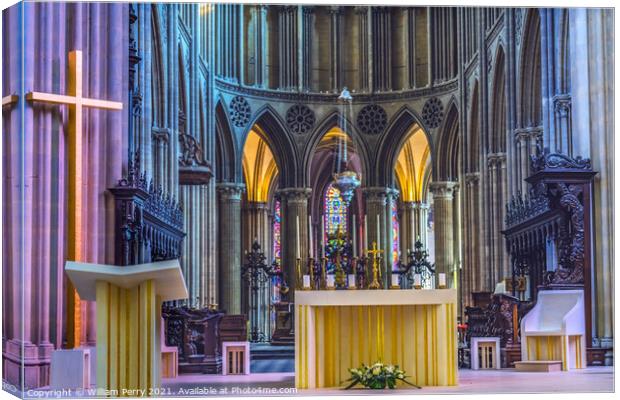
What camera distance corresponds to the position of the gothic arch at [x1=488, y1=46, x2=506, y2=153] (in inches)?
947

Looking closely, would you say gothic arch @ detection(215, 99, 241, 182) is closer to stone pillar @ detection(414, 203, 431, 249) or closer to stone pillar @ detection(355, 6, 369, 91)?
stone pillar @ detection(355, 6, 369, 91)

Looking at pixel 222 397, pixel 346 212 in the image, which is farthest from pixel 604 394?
pixel 346 212

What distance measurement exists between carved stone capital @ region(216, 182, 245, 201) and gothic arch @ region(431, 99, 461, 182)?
4.77 metres

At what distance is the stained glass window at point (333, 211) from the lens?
38750 millimetres

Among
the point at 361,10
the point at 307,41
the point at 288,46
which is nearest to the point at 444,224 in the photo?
the point at 361,10

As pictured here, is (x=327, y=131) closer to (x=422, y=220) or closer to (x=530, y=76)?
(x=530, y=76)

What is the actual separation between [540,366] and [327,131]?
11485mm

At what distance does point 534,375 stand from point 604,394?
2.17 metres

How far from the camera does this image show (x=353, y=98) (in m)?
26.1

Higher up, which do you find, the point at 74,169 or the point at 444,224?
the point at 74,169

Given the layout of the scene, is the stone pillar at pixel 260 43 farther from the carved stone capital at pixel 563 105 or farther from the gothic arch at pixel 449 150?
the carved stone capital at pixel 563 105

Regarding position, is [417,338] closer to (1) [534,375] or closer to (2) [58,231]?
Answer: (1) [534,375]

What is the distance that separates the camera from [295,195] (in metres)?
27.9

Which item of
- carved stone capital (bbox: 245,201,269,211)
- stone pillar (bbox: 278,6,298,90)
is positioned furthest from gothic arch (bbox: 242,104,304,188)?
carved stone capital (bbox: 245,201,269,211)
